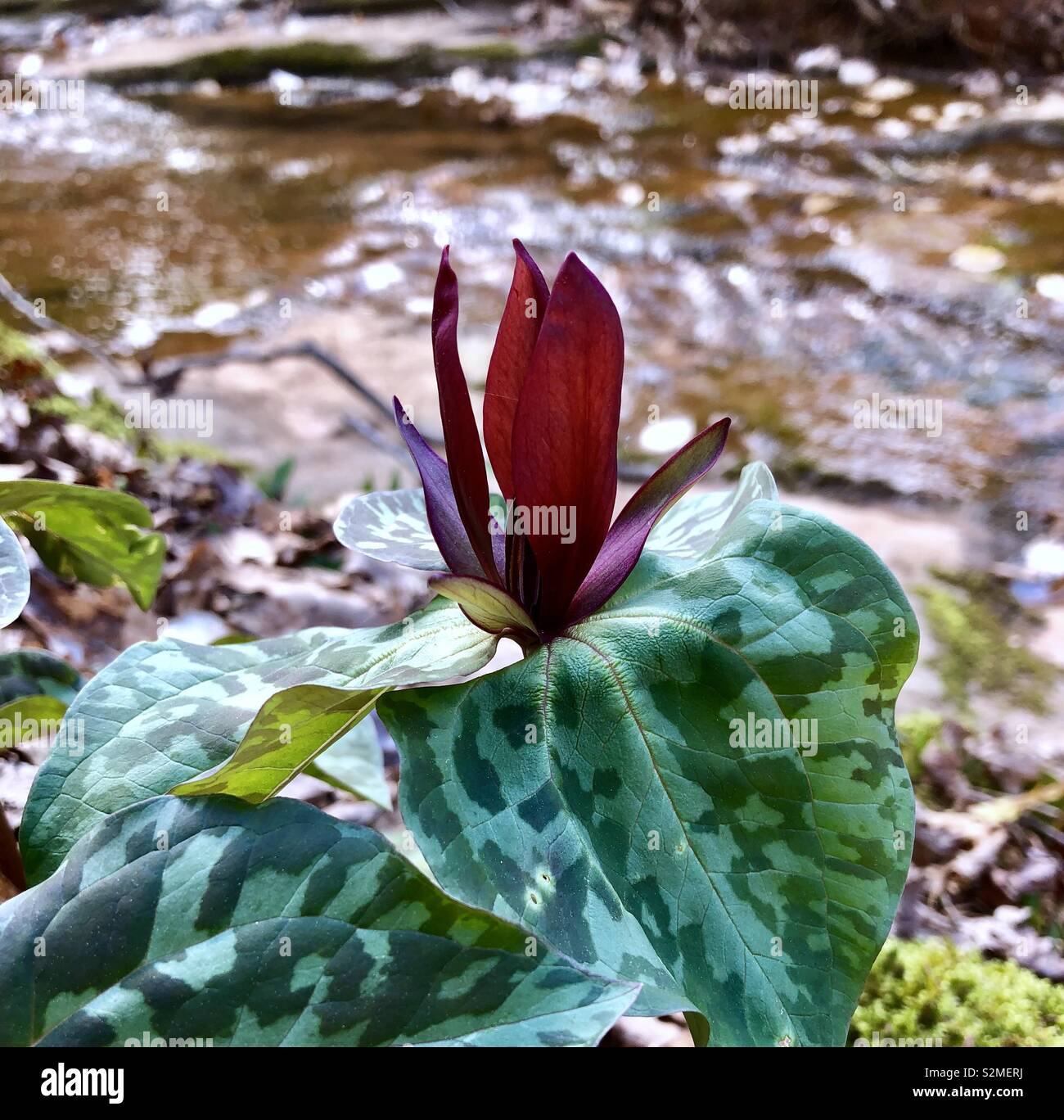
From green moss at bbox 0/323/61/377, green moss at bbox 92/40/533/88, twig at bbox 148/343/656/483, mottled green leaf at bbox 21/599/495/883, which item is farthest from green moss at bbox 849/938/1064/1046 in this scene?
green moss at bbox 92/40/533/88

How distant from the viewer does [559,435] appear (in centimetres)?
66

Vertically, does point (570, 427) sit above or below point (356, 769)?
above

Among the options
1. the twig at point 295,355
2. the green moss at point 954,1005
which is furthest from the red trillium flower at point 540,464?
the twig at point 295,355

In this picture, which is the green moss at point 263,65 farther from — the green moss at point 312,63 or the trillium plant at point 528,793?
the trillium plant at point 528,793

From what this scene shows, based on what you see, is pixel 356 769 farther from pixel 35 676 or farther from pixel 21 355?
pixel 21 355

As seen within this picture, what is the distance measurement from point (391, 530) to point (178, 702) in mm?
233

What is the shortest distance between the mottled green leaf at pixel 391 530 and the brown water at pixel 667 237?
2167 millimetres

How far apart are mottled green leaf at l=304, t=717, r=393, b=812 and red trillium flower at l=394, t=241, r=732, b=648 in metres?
0.27

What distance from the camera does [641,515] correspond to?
27.8 inches

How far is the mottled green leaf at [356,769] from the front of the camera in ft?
3.03

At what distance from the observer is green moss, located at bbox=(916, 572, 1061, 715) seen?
2.05m

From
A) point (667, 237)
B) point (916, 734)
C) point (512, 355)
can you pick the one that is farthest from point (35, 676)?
point (667, 237)
